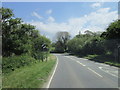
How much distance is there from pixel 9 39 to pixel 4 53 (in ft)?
6.40

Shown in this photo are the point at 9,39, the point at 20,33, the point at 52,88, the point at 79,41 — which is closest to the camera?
the point at 52,88

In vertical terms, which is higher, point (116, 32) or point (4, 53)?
point (116, 32)

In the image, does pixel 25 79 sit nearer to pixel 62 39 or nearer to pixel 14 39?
pixel 14 39

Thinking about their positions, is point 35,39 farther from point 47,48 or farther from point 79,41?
point 79,41

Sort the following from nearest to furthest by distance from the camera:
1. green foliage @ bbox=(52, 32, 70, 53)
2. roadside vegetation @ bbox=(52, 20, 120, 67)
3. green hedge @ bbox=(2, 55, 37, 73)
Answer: green hedge @ bbox=(2, 55, 37, 73)
roadside vegetation @ bbox=(52, 20, 120, 67)
green foliage @ bbox=(52, 32, 70, 53)

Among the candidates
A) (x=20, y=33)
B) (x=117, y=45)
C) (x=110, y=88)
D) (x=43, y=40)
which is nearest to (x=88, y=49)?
(x=117, y=45)

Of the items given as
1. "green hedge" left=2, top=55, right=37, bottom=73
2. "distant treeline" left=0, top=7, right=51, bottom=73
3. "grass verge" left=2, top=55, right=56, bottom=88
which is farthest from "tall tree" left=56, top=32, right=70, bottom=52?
"grass verge" left=2, top=55, right=56, bottom=88

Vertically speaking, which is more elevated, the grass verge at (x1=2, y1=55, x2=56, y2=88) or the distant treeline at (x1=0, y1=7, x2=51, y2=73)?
the distant treeline at (x1=0, y1=7, x2=51, y2=73)

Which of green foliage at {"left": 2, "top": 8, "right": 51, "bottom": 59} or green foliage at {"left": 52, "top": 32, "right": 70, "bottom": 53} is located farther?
green foliage at {"left": 52, "top": 32, "right": 70, "bottom": 53}

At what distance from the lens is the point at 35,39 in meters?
34.9

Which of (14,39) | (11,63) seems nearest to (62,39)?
(14,39)

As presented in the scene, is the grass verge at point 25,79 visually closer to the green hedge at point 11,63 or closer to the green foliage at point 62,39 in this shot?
the green hedge at point 11,63

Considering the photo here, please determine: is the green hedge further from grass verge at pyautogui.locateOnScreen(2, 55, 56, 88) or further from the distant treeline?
grass verge at pyautogui.locateOnScreen(2, 55, 56, 88)

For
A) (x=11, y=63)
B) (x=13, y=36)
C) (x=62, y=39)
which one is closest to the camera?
(x=11, y=63)
